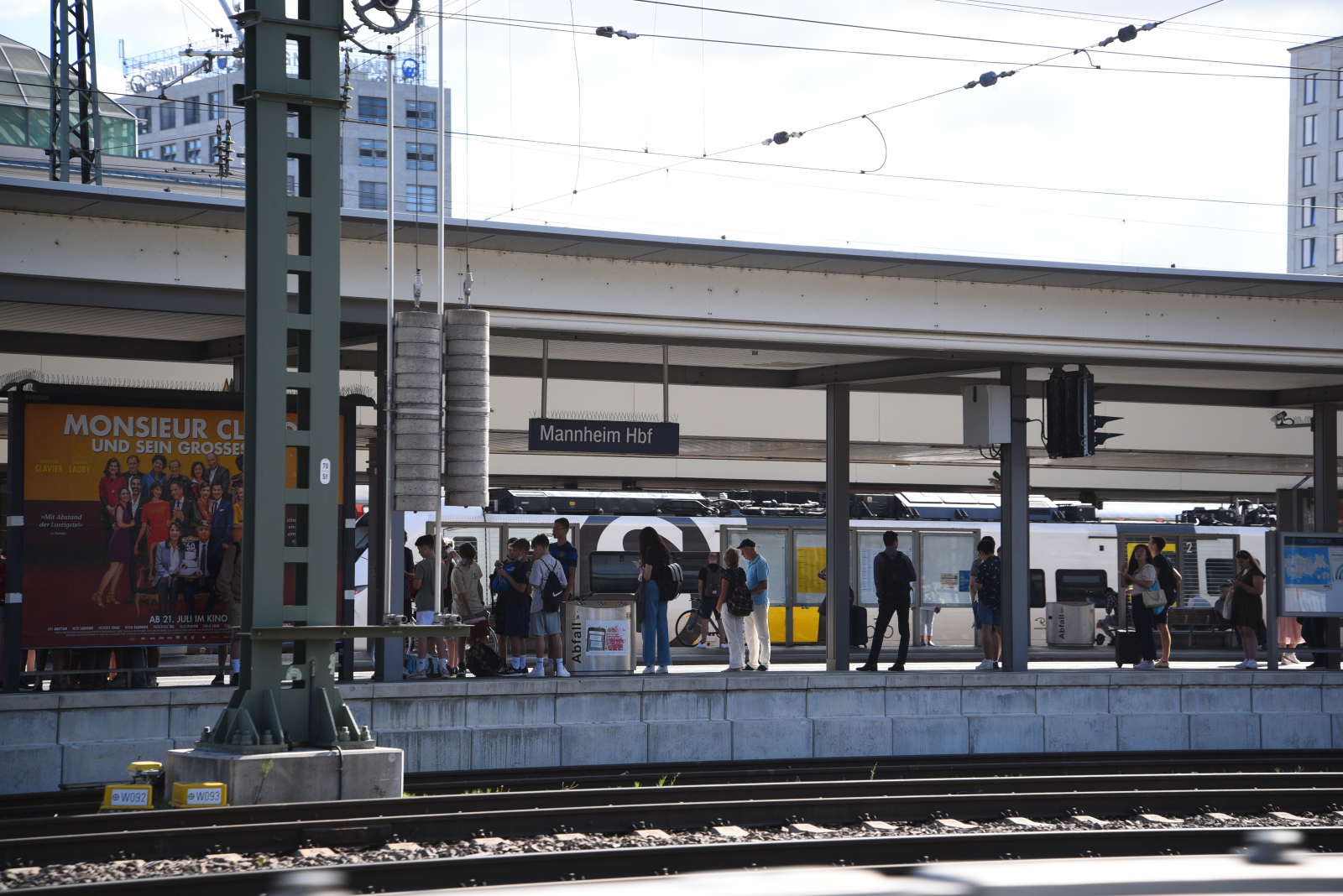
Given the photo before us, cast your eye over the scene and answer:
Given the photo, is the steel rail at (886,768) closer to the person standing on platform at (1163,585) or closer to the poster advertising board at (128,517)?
the person standing on platform at (1163,585)

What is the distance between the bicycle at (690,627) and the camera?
23.2 m

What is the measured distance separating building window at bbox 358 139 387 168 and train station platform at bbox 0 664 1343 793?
88848mm

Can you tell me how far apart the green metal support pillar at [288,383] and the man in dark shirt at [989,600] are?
958 cm

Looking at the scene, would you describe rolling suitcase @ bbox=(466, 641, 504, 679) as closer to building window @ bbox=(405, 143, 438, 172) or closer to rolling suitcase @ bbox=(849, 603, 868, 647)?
rolling suitcase @ bbox=(849, 603, 868, 647)

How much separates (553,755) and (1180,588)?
662 inches

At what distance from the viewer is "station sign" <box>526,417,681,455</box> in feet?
50.1

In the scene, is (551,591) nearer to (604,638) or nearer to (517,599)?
(517,599)

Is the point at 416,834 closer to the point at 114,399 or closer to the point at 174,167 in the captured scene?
the point at 114,399

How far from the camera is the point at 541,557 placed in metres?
15.4

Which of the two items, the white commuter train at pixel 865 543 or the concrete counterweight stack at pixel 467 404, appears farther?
the white commuter train at pixel 865 543

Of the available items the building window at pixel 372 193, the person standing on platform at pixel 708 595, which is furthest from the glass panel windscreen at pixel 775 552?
the building window at pixel 372 193

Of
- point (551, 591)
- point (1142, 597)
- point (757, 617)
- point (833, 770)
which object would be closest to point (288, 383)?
point (551, 591)

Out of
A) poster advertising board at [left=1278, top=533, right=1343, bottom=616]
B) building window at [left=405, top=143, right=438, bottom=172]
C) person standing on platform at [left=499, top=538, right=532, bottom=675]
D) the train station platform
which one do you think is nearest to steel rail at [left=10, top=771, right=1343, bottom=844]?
the train station platform

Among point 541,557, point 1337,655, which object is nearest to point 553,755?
point 541,557
